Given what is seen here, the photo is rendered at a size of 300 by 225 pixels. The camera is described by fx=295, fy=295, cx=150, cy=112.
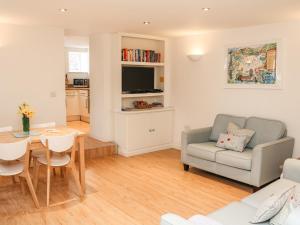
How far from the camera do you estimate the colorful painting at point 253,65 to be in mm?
4297

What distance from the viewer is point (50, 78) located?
489 centimetres

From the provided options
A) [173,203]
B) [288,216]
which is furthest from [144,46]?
[288,216]

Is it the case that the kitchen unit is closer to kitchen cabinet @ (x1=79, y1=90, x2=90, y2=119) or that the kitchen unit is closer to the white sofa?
kitchen cabinet @ (x1=79, y1=90, x2=90, y2=119)

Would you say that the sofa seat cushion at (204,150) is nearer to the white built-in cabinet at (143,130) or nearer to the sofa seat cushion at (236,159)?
the sofa seat cushion at (236,159)

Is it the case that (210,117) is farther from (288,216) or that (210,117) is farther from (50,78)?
(288,216)

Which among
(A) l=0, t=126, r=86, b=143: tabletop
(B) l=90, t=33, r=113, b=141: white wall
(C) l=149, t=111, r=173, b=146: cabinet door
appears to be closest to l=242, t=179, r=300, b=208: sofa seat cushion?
(A) l=0, t=126, r=86, b=143: tabletop

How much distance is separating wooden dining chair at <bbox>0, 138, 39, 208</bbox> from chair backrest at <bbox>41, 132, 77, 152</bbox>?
0.70 feet

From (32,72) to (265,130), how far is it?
3.64 meters

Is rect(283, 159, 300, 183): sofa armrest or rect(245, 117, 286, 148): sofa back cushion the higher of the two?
rect(245, 117, 286, 148): sofa back cushion

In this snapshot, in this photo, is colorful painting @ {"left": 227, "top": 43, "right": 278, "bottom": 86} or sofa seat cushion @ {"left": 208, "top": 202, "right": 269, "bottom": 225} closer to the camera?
sofa seat cushion @ {"left": 208, "top": 202, "right": 269, "bottom": 225}

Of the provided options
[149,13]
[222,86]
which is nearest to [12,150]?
[149,13]

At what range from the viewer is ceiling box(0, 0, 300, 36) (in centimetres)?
311

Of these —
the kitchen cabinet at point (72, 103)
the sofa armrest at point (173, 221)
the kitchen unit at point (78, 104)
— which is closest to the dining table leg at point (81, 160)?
the sofa armrest at point (173, 221)

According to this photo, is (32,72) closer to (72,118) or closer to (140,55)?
(140,55)
